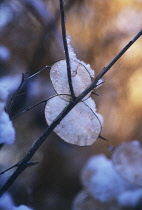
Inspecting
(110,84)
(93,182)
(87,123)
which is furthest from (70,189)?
(110,84)

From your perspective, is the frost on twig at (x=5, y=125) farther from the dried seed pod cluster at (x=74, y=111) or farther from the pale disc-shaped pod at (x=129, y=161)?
the pale disc-shaped pod at (x=129, y=161)

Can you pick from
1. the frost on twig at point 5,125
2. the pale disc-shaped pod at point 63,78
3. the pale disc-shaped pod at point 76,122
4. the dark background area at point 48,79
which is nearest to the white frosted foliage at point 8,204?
the dark background area at point 48,79

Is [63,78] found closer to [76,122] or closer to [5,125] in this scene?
[76,122]

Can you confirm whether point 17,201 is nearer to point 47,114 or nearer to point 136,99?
point 47,114

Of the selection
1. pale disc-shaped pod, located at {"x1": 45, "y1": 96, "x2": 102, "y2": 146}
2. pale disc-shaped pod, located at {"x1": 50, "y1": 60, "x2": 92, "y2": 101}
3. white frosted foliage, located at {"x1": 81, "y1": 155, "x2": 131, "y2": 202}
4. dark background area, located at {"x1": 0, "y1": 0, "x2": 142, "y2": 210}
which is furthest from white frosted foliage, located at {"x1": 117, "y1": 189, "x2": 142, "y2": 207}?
pale disc-shaped pod, located at {"x1": 50, "y1": 60, "x2": 92, "y2": 101}

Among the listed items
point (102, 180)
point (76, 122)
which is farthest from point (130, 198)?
point (76, 122)
